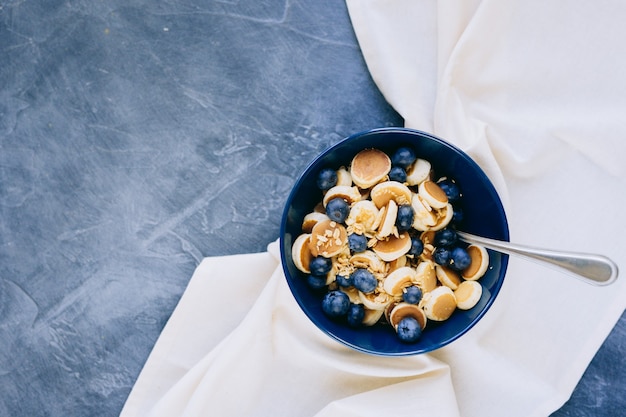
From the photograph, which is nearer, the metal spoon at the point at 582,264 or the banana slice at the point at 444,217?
the metal spoon at the point at 582,264

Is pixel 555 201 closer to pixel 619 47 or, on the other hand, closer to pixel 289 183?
pixel 619 47

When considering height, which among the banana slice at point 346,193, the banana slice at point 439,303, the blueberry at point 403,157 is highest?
Answer: the blueberry at point 403,157

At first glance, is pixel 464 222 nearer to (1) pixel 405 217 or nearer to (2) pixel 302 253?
(1) pixel 405 217

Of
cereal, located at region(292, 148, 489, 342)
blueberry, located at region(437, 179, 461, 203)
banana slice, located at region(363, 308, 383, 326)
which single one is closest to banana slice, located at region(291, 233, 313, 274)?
cereal, located at region(292, 148, 489, 342)

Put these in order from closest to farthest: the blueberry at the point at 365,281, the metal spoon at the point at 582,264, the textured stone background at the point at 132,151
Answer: the metal spoon at the point at 582,264, the blueberry at the point at 365,281, the textured stone background at the point at 132,151

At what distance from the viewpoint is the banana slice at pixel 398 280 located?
895 millimetres

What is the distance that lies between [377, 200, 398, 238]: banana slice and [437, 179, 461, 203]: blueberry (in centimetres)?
9

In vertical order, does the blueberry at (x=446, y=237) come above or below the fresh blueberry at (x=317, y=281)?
above

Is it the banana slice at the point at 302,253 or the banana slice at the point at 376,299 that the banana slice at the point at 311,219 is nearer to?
the banana slice at the point at 302,253

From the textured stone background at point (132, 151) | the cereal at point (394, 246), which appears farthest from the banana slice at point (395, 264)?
the textured stone background at point (132, 151)

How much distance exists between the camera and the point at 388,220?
88 centimetres

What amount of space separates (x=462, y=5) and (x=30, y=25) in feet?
2.37

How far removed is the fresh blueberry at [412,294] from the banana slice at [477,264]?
0.08m

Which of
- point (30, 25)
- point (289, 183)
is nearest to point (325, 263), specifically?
point (289, 183)
